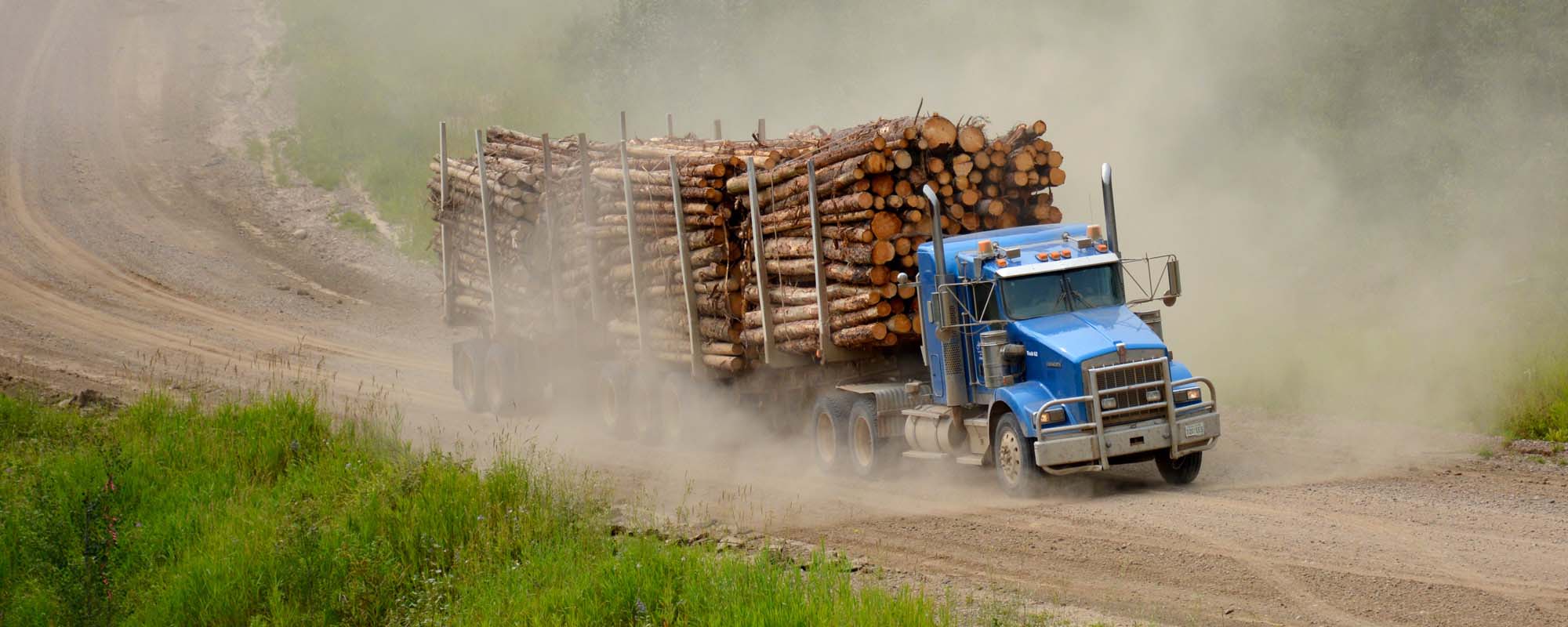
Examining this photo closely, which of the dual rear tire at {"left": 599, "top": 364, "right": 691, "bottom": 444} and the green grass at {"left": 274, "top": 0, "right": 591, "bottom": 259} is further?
the green grass at {"left": 274, "top": 0, "right": 591, "bottom": 259}

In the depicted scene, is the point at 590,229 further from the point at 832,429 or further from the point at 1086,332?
the point at 1086,332

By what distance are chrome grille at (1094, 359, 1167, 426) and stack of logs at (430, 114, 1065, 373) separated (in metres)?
2.40

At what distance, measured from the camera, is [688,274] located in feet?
61.4

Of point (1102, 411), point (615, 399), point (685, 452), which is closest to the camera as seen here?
point (1102, 411)

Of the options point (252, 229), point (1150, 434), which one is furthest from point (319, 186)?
point (1150, 434)

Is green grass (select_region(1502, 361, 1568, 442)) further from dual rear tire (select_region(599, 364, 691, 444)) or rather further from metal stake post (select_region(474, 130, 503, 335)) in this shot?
metal stake post (select_region(474, 130, 503, 335))

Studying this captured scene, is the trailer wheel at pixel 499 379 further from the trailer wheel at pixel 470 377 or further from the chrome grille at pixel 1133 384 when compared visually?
the chrome grille at pixel 1133 384

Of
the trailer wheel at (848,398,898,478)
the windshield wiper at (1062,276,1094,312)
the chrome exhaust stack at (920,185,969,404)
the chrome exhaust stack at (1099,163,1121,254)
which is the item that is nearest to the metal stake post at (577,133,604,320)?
the trailer wheel at (848,398,898,478)

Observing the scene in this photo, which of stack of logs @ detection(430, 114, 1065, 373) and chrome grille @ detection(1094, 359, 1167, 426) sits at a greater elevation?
stack of logs @ detection(430, 114, 1065, 373)

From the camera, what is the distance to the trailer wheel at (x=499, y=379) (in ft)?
73.6

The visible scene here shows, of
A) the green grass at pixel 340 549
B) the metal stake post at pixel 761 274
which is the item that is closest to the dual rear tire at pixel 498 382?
the metal stake post at pixel 761 274

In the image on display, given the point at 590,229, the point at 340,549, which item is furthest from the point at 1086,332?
the point at 590,229

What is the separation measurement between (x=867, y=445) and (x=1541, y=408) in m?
7.45

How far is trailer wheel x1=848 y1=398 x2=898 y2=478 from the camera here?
16.0m
